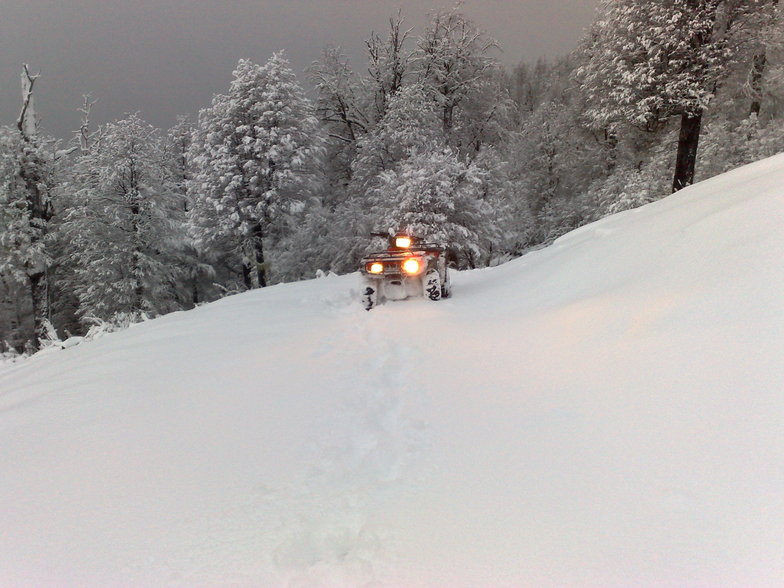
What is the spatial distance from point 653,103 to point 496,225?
6835mm

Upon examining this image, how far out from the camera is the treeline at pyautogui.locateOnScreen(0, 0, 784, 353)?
48.5 ft

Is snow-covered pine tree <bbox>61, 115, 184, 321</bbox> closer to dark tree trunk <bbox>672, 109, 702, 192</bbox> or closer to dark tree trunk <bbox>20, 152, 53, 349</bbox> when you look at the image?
dark tree trunk <bbox>20, 152, 53, 349</bbox>

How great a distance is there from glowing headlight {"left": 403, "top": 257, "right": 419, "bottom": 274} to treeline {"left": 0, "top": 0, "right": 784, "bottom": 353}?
23.6ft

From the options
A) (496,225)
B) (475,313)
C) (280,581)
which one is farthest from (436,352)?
(496,225)

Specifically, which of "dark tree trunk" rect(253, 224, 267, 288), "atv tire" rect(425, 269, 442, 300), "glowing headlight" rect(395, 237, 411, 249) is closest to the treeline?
"dark tree trunk" rect(253, 224, 267, 288)

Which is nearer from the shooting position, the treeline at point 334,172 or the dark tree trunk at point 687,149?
the dark tree trunk at point 687,149

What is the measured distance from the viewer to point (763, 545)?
67.5 inches

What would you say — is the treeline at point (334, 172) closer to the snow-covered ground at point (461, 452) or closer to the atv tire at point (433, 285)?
the atv tire at point (433, 285)

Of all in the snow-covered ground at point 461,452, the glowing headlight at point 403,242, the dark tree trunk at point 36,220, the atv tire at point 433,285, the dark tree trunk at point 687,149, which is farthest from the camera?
the dark tree trunk at point 36,220

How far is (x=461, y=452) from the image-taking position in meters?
2.86

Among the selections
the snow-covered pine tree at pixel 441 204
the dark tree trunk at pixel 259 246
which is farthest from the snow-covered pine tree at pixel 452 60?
the dark tree trunk at pixel 259 246

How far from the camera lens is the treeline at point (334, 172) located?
14773 mm

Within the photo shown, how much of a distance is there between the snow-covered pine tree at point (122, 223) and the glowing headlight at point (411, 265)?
611 inches

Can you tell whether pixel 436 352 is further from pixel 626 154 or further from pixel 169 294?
pixel 169 294
